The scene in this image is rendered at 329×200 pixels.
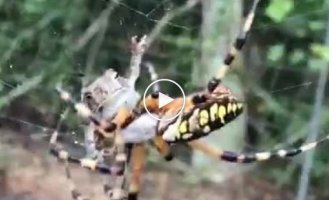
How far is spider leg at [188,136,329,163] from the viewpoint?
1167mm

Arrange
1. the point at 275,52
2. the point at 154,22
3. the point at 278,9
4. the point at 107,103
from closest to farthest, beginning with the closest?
the point at 107,103
the point at 154,22
the point at 278,9
the point at 275,52

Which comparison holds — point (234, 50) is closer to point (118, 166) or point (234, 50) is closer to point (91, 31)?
point (118, 166)

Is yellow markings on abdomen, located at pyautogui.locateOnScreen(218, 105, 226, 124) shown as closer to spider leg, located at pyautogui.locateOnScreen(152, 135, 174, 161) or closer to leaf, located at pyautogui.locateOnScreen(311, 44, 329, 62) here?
spider leg, located at pyautogui.locateOnScreen(152, 135, 174, 161)

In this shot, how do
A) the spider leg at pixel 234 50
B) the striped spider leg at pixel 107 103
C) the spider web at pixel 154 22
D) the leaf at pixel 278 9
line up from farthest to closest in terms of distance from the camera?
the leaf at pixel 278 9 < the spider web at pixel 154 22 < the spider leg at pixel 234 50 < the striped spider leg at pixel 107 103

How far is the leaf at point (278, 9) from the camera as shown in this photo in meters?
1.37

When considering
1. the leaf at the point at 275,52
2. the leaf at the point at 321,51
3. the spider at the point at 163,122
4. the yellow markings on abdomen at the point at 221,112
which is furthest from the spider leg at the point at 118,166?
the leaf at the point at 275,52

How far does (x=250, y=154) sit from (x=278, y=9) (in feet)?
0.76

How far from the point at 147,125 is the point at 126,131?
2 centimetres

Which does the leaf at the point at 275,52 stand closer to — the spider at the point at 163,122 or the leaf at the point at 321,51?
the leaf at the point at 321,51

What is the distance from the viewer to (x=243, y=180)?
167cm

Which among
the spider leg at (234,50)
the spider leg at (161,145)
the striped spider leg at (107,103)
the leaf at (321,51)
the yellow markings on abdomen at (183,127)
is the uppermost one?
the leaf at (321,51)

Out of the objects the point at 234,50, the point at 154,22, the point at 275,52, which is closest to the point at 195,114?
the point at 234,50

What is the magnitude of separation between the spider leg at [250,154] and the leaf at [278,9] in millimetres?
199

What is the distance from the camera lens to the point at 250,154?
4.12ft
